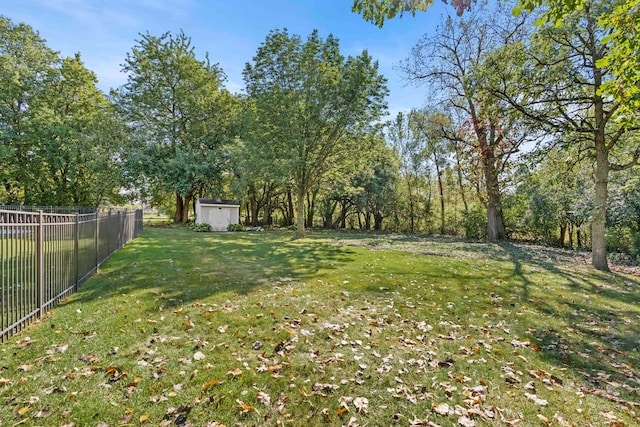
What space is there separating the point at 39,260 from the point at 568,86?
13.3m

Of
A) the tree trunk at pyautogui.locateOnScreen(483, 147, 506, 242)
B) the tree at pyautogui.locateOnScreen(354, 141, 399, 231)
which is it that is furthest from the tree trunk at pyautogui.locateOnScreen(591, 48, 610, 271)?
the tree at pyautogui.locateOnScreen(354, 141, 399, 231)

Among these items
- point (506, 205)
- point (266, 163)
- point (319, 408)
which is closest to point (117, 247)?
point (266, 163)

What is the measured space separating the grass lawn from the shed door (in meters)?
16.8

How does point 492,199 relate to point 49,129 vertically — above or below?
below

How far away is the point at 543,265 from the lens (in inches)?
404

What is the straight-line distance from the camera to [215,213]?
23.6 m

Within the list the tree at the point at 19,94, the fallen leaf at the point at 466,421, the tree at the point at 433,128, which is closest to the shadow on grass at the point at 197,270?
the fallen leaf at the point at 466,421

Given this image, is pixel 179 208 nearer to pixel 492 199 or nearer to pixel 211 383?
pixel 492 199

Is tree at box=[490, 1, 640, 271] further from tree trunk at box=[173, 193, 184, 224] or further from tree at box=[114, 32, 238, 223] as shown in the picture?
tree trunk at box=[173, 193, 184, 224]

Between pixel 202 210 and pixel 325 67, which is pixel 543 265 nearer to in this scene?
pixel 325 67

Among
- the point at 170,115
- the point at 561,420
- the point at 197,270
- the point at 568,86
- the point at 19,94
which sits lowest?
the point at 561,420

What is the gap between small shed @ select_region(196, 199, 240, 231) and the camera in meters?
23.2

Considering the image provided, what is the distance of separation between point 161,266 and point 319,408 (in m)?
6.75

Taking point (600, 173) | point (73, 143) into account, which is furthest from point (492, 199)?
point (73, 143)
